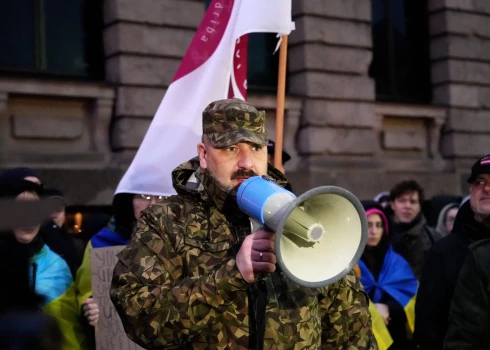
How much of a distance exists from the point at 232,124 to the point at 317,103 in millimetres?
7280

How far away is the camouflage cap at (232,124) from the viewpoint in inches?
101

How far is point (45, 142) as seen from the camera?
7.90 m

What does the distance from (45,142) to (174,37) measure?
1.76m

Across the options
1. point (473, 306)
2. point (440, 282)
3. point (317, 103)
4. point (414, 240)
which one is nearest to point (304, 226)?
point (473, 306)

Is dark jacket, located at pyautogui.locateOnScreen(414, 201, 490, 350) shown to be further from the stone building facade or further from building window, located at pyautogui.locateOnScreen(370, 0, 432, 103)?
building window, located at pyautogui.locateOnScreen(370, 0, 432, 103)

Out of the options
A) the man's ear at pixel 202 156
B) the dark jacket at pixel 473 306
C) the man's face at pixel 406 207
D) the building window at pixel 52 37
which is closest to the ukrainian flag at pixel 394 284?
the man's face at pixel 406 207

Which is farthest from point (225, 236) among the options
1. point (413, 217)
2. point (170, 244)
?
point (413, 217)

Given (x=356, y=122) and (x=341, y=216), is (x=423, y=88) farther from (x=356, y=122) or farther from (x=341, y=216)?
(x=341, y=216)

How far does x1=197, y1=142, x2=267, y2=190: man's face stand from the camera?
2.54m

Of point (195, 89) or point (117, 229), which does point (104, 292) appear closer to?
point (117, 229)

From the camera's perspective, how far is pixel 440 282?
12.5 feet

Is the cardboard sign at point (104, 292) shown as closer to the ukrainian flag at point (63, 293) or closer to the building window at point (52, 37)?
the ukrainian flag at point (63, 293)

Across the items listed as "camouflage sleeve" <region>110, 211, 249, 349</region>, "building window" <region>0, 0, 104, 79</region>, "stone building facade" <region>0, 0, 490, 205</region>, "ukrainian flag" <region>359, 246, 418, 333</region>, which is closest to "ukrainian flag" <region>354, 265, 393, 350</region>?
"ukrainian flag" <region>359, 246, 418, 333</region>

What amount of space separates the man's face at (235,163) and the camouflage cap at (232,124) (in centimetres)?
3
